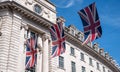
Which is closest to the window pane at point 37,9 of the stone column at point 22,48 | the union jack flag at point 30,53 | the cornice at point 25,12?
the cornice at point 25,12

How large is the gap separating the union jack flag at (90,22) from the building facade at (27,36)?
31.1 ft

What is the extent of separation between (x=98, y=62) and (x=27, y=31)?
2560cm

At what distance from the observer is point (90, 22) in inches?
1156

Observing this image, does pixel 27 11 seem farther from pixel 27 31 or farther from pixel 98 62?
pixel 98 62

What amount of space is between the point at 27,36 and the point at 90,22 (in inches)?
431

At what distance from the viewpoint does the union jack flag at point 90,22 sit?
28.7m

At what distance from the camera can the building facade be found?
3309 centimetres

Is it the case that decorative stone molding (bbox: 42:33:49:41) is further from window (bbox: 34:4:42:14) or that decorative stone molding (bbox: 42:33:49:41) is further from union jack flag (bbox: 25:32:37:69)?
union jack flag (bbox: 25:32:37:69)

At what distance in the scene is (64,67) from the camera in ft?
142

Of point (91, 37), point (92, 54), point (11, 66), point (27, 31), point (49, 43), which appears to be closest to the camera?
point (91, 37)

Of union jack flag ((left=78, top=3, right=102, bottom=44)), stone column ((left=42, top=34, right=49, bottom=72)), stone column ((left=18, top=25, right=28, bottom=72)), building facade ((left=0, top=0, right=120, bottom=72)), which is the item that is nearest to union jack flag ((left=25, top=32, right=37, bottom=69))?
stone column ((left=18, top=25, right=28, bottom=72))

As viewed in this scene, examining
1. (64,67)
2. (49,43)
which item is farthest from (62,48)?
(64,67)

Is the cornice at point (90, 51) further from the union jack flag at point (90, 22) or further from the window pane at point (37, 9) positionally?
the union jack flag at point (90, 22)

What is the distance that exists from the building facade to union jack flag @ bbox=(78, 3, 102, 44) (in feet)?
31.1
